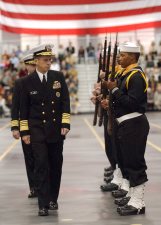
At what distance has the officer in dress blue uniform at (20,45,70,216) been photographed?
10820 mm

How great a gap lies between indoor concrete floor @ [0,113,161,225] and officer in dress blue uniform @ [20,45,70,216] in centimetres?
40

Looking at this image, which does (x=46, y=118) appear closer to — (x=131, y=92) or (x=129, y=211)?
(x=131, y=92)

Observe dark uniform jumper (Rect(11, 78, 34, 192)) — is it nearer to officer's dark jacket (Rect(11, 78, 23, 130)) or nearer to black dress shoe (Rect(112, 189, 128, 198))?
officer's dark jacket (Rect(11, 78, 23, 130))

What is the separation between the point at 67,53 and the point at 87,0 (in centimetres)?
1495

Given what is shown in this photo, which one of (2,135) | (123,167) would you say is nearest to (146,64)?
(2,135)

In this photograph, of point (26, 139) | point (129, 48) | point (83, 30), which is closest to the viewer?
point (129, 48)

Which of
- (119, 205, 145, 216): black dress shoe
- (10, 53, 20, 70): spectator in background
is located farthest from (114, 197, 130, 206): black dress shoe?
(10, 53, 20, 70): spectator in background

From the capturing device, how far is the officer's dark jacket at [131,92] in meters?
10.4

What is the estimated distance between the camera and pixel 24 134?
10883 mm

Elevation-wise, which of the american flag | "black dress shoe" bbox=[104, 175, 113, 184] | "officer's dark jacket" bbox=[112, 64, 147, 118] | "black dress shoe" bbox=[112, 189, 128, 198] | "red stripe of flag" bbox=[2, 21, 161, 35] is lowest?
"black dress shoe" bbox=[104, 175, 113, 184]

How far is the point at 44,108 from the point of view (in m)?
11.0

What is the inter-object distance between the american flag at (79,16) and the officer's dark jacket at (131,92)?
18.0 meters

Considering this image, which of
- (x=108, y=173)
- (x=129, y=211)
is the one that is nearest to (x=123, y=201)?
(x=129, y=211)

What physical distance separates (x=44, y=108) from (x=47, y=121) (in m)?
0.16
